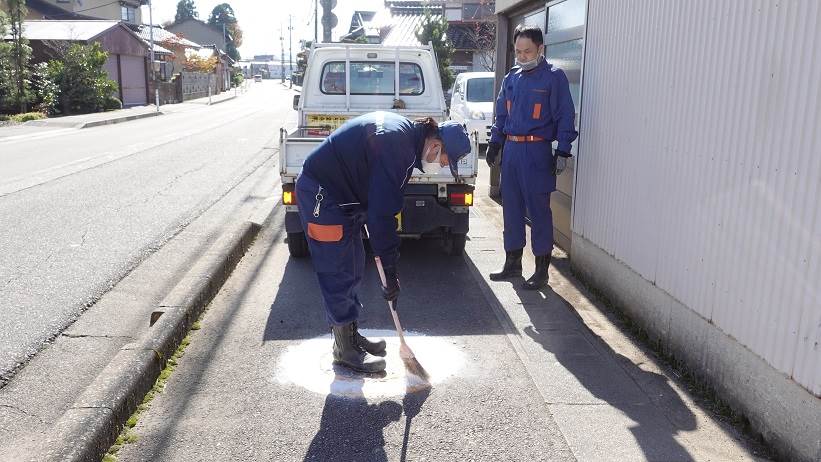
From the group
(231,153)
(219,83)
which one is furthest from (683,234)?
(219,83)

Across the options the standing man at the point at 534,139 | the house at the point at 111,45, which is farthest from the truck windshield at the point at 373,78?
the house at the point at 111,45

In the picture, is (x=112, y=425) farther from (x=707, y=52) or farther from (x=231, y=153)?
(x=231, y=153)

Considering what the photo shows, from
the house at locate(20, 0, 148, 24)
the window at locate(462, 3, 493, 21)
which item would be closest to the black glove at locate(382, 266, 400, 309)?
the window at locate(462, 3, 493, 21)

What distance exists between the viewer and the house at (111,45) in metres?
31.1

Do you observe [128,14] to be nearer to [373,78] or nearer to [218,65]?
[218,65]

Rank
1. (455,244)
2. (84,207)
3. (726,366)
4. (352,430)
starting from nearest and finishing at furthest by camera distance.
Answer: (352,430) → (726,366) → (455,244) → (84,207)

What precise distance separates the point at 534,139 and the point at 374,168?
8.04 ft

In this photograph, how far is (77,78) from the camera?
2845cm

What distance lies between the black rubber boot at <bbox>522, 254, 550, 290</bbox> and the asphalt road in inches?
135

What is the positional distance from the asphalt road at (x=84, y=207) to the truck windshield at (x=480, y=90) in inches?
190

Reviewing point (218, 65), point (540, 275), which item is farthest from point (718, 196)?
point (218, 65)

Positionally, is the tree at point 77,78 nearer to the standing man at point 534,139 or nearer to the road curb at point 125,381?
the road curb at point 125,381

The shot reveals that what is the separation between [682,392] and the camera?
396 centimetres

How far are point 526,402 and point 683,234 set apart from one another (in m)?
1.33
